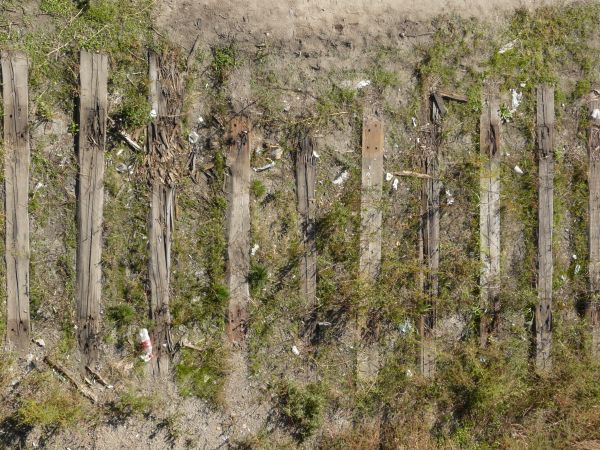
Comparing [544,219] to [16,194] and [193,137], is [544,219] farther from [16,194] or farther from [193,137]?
[16,194]

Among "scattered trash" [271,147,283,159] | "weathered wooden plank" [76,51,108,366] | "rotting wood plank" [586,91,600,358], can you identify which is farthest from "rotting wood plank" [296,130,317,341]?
"rotting wood plank" [586,91,600,358]

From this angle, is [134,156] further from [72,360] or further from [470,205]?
[470,205]

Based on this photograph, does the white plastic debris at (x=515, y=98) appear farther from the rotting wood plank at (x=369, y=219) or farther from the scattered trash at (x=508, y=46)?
the rotting wood plank at (x=369, y=219)

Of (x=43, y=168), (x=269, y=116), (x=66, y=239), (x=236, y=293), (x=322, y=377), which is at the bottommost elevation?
→ (x=322, y=377)

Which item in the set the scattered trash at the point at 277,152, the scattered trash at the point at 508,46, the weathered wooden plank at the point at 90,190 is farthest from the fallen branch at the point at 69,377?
the scattered trash at the point at 508,46

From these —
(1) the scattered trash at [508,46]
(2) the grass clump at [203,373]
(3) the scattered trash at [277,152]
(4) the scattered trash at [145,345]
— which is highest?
(1) the scattered trash at [508,46]

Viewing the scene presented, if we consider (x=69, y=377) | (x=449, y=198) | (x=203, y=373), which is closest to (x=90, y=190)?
(x=69, y=377)

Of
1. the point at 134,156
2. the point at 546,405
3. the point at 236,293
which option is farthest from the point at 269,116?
the point at 546,405
